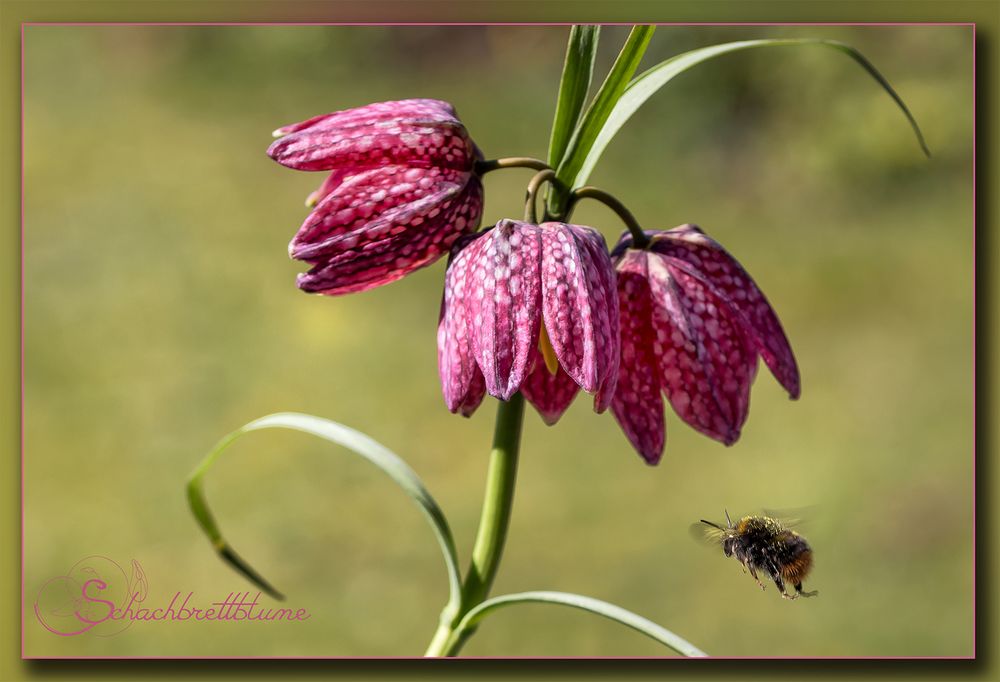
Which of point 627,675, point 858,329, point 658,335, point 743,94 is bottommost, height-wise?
point 627,675

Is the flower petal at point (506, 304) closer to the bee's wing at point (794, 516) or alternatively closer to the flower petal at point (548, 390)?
the flower petal at point (548, 390)

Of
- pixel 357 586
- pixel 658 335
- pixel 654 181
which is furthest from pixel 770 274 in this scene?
pixel 658 335

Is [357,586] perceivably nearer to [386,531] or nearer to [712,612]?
[386,531]
